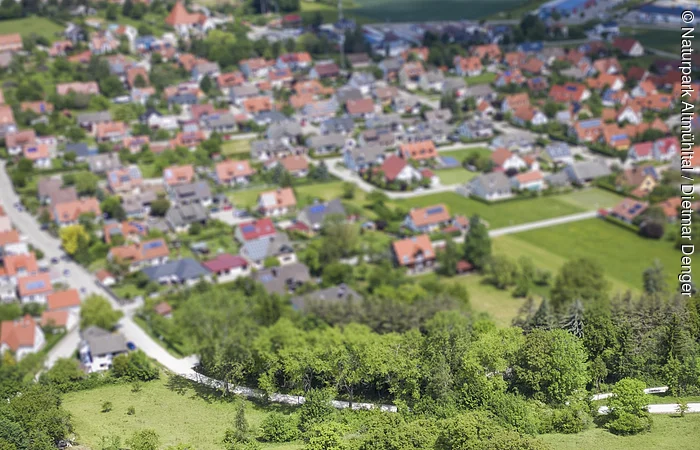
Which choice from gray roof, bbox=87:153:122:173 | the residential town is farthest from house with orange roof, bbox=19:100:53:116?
gray roof, bbox=87:153:122:173

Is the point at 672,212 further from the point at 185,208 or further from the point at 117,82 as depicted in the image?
the point at 117,82

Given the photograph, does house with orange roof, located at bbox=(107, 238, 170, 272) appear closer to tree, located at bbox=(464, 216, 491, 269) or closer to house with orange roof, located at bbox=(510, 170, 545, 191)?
tree, located at bbox=(464, 216, 491, 269)

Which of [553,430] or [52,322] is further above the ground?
[553,430]

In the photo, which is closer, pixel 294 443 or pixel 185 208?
pixel 294 443

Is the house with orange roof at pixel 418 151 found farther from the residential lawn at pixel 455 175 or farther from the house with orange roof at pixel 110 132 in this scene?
the house with orange roof at pixel 110 132

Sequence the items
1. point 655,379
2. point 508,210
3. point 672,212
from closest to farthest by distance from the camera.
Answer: point 655,379, point 672,212, point 508,210

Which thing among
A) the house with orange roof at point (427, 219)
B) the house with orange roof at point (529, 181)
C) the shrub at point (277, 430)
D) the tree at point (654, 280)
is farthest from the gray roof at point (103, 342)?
the house with orange roof at point (529, 181)

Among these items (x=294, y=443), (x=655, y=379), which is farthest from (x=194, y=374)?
(x=655, y=379)
